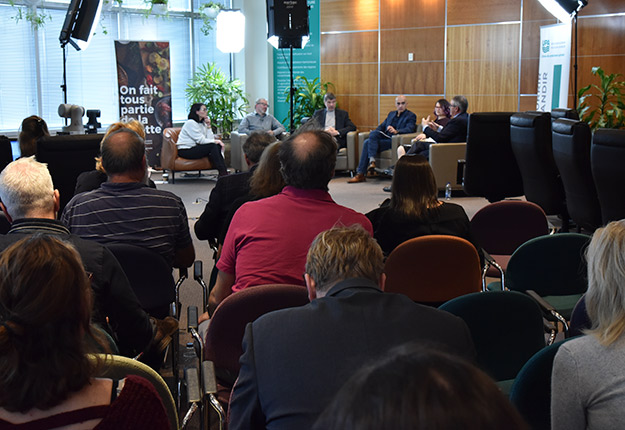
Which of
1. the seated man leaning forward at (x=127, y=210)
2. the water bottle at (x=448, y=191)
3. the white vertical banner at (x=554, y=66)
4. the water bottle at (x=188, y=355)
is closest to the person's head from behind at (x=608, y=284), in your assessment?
the seated man leaning forward at (x=127, y=210)

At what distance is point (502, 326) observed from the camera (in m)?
2.36

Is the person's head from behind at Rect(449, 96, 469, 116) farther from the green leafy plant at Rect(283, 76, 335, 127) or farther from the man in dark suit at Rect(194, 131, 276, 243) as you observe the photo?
the man in dark suit at Rect(194, 131, 276, 243)

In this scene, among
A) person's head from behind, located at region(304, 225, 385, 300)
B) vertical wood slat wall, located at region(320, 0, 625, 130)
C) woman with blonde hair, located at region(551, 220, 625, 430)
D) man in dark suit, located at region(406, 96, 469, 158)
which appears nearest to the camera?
woman with blonde hair, located at region(551, 220, 625, 430)

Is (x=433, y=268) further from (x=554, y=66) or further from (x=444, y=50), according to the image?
(x=444, y=50)

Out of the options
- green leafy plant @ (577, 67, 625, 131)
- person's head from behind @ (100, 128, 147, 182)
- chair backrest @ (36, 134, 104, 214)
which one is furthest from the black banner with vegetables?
person's head from behind @ (100, 128, 147, 182)

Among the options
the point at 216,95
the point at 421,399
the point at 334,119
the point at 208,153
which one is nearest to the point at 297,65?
the point at 216,95

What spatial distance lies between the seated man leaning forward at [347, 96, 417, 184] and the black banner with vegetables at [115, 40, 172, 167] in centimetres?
314

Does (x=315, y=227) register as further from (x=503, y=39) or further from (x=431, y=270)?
(x=503, y=39)

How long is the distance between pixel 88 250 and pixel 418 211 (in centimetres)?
167

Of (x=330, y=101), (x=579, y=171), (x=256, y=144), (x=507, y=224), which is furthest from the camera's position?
(x=330, y=101)

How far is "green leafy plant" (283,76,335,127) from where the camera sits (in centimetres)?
1162

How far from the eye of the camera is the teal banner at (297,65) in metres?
12.1

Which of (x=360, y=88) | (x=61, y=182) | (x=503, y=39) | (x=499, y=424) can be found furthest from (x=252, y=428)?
(x=360, y=88)

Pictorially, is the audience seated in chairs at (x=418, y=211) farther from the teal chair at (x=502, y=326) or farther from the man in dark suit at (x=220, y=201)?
the teal chair at (x=502, y=326)
